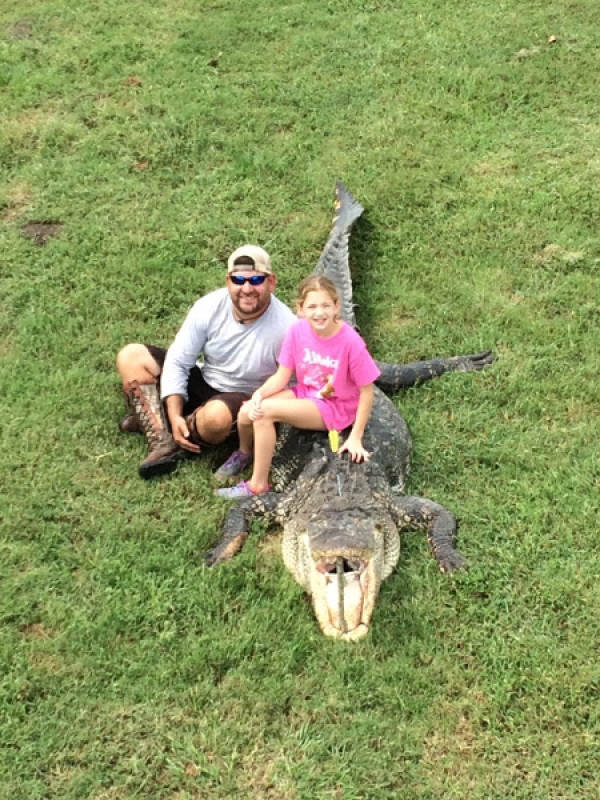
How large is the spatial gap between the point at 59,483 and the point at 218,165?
417 cm

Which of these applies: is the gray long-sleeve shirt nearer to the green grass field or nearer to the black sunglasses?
the black sunglasses

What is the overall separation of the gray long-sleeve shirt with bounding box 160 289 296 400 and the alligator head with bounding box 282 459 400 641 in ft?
2.50

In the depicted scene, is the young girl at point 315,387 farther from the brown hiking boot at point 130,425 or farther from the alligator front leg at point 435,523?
the brown hiking boot at point 130,425

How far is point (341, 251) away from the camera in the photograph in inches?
246

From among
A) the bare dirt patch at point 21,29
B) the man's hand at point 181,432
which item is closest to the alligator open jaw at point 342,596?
the man's hand at point 181,432

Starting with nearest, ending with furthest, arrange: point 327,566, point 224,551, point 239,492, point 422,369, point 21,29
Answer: point 327,566, point 224,551, point 239,492, point 422,369, point 21,29

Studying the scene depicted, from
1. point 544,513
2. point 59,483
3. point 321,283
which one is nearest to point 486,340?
point 544,513

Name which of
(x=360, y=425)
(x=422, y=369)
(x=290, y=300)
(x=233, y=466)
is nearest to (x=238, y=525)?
(x=233, y=466)

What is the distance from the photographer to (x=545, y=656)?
3.62m

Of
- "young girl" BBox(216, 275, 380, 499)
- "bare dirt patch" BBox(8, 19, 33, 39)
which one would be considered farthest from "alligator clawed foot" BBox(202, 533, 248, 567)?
"bare dirt patch" BBox(8, 19, 33, 39)

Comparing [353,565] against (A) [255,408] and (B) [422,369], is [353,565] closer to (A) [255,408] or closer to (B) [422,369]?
(A) [255,408]

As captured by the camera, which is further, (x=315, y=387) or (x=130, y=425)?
(x=130, y=425)

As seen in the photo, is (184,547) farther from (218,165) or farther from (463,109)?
(463,109)

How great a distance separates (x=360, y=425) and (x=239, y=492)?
2.74 ft
